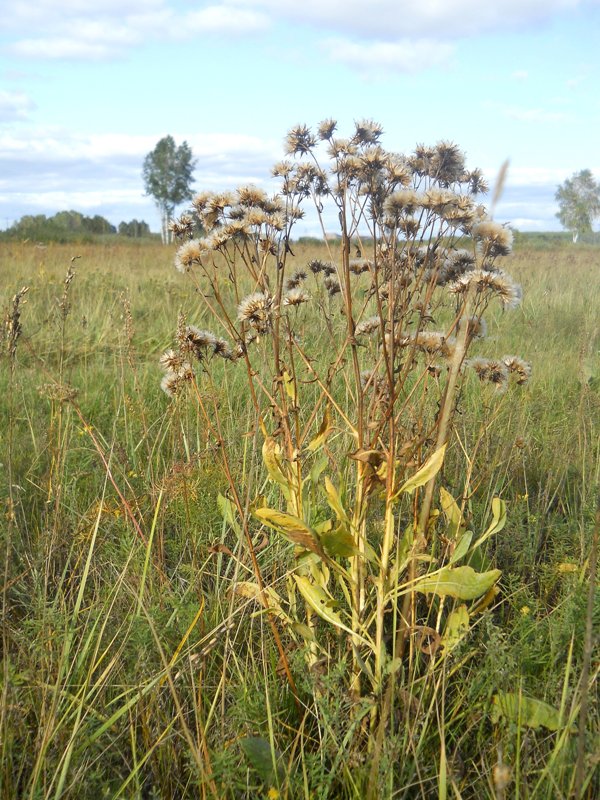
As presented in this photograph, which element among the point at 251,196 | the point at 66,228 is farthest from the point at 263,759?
the point at 66,228

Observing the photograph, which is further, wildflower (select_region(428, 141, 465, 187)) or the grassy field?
wildflower (select_region(428, 141, 465, 187))

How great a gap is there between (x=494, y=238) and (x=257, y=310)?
2.04 feet

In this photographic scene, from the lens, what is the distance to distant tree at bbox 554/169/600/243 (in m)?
49.8

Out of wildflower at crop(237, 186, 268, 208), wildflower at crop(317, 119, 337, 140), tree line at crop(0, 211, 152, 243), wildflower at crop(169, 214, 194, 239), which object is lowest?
wildflower at crop(169, 214, 194, 239)

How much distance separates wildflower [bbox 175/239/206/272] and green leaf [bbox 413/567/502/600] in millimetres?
1059

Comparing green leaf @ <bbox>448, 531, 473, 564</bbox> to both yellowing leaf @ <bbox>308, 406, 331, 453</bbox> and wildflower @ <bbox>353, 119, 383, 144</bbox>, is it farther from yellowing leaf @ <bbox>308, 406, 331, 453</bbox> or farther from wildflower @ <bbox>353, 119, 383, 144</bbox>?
wildflower @ <bbox>353, 119, 383, 144</bbox>

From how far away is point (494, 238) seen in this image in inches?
68.2

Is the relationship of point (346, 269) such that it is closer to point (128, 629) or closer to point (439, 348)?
point (439, 348)

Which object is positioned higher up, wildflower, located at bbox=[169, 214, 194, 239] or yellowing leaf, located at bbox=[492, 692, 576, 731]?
wildflower, located at bbox=[169, 214, 194, 239]

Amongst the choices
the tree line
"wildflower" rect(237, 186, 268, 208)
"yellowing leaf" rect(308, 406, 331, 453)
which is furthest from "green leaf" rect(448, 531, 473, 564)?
the tree line

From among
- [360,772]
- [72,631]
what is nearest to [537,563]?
[360,772]

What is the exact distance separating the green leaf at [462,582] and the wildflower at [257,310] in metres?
0.77

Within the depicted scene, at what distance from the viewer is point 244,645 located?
1.88m

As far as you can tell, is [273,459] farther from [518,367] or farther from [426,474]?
[518,367]
